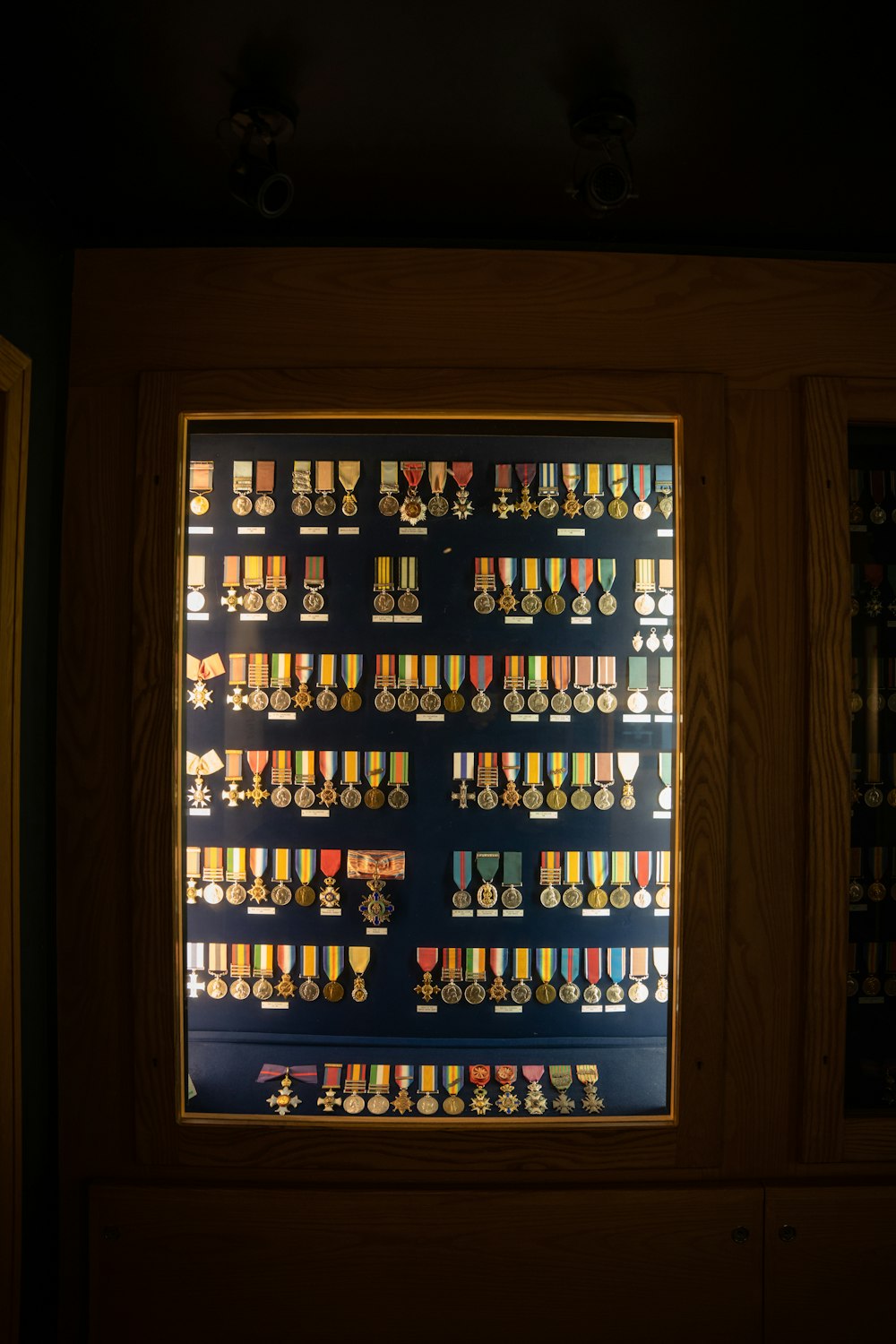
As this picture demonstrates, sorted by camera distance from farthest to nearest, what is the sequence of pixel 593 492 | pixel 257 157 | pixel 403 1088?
pixel 593 492 < pixel 403 1088 < pixel 257 157

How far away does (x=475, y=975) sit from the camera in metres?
2.51

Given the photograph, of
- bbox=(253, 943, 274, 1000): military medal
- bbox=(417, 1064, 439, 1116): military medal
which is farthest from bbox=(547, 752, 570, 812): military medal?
bbox=(253, 943, 274, 1000): military medal

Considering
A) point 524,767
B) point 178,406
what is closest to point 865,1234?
point 524,767

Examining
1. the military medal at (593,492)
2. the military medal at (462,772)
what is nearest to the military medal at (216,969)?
the military medal at (462,772)

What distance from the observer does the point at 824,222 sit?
2.42m

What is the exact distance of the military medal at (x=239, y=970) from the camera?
2496mm

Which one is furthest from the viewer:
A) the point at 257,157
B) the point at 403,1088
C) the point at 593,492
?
the point at 593,492

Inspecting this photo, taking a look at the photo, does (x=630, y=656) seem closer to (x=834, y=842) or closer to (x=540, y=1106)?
(x=834, y=842)

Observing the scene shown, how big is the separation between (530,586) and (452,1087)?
166cm

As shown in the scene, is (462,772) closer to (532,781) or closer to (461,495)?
(532,781)

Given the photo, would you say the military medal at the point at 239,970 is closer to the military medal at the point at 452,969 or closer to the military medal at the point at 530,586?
the military medal at the point at 452,969

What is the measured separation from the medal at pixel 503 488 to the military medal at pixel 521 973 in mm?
1462

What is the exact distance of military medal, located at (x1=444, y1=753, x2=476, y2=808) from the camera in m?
2.51

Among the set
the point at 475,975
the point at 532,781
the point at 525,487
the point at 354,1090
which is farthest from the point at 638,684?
the point at 354,1090
